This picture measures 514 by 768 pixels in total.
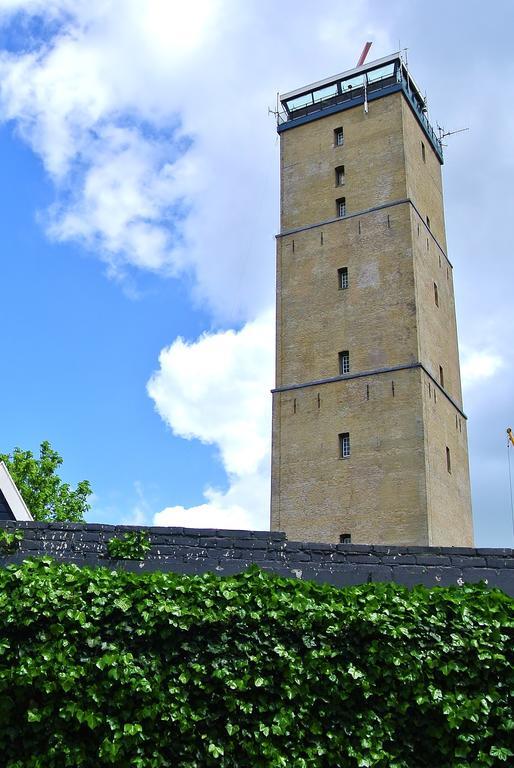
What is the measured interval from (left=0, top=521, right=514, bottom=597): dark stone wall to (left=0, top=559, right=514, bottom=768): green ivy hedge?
1.24 m

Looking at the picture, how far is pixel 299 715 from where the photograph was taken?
347 inches

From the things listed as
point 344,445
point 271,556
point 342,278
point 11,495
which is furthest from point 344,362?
point 271,556

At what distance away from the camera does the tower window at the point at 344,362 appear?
36.8 metres

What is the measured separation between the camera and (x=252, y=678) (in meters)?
8.92

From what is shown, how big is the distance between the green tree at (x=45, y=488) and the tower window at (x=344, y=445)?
13821 millimetres

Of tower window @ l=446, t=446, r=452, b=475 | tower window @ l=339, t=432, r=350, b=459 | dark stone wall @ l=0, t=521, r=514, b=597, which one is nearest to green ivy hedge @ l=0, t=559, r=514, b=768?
dark stone wall @ l=0, t=521, r=514, b=597

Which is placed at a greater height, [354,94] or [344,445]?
[354,94]

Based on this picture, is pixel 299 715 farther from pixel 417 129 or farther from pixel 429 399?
pixel 417 129

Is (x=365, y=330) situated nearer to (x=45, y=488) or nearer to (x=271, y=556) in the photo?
(x=45, y=488)

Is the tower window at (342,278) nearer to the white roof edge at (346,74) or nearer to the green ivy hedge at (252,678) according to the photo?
the white roof edge at (346,74)

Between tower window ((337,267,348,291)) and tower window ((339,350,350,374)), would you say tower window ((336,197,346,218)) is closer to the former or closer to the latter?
tower window ((337,267,348,291))

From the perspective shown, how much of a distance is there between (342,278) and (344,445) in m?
7.72

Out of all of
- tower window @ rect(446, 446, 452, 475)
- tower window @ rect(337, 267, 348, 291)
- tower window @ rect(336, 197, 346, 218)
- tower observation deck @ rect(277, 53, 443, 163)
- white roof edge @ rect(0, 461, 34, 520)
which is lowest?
white roof edge @ rect(0, 461, 34, 520)

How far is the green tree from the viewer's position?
41531 millimetres
